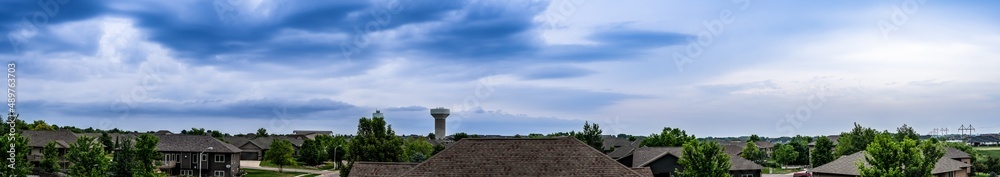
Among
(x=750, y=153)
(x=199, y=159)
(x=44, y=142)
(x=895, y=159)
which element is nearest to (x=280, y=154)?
(x=199, y=159)

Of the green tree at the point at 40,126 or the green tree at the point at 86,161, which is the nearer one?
the green tree at the point at 86,161

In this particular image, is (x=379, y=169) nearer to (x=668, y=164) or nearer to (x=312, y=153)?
(x=668, y=164)

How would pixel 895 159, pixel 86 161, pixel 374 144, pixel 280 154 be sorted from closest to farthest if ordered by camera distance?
pixel 895 159, pixel 86 161, pixel 374 144, pixel 280 154

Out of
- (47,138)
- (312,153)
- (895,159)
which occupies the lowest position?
(312,153)

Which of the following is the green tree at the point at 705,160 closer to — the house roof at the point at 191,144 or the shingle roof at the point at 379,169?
the shingle roof at the point at 379,169

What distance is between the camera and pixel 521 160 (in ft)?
107

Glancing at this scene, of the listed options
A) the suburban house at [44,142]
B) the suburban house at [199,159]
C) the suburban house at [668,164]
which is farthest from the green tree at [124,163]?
the suburban house at [44,142]

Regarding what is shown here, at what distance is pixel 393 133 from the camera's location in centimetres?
6544

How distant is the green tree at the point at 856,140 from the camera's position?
8906 centimetres

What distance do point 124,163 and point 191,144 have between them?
132 feet

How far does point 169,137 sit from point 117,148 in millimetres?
43158

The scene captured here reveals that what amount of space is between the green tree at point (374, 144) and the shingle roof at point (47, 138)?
4923cm

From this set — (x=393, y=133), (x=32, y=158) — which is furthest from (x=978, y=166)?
(x=32, y=158)

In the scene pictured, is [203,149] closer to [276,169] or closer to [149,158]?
[276,169]
